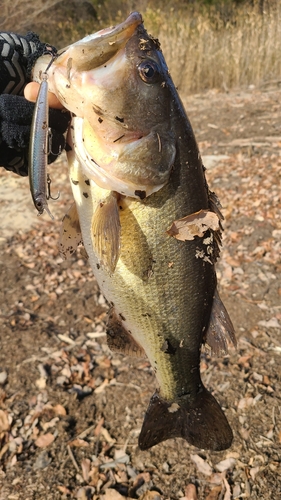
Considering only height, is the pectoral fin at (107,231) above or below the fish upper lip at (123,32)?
below

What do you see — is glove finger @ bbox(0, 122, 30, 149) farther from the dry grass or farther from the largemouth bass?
the dry grass

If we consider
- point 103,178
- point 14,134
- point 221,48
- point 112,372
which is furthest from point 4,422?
point 221,48

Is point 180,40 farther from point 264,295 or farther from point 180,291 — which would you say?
point 180,291

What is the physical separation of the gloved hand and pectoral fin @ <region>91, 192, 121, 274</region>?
14.1 inches

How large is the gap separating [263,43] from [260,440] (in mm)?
Answer: 9929

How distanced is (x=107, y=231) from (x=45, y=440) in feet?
7.03

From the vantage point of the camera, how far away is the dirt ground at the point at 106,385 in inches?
114

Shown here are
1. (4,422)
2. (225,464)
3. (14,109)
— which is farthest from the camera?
(4,422)

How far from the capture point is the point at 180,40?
10734 millimetres

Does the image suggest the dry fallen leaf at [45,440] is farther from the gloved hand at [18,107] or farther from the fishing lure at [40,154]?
the fishing lure at [40,154]

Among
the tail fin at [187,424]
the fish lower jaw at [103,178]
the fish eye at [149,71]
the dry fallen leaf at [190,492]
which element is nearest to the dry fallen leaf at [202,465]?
the dry fallen leaf at [190,492]

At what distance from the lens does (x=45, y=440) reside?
10.4 ft

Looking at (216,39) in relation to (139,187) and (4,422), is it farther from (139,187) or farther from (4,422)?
(139,187)

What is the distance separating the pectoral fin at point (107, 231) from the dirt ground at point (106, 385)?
559 mm
